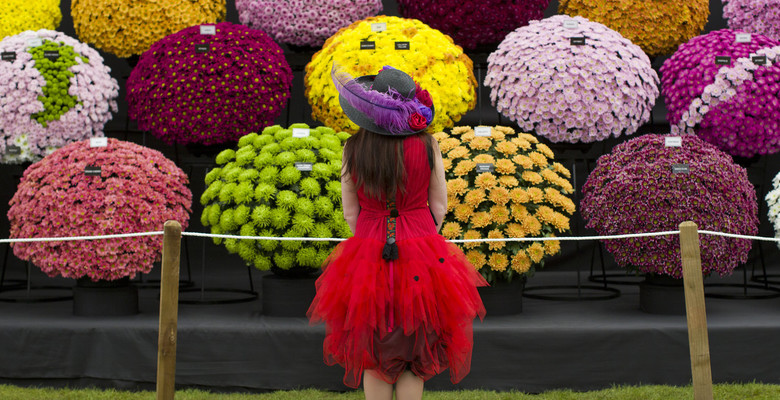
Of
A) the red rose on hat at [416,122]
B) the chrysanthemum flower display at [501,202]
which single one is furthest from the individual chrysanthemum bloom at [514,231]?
the red rose on hat at [416,122]

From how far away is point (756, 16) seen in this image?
16.5ft

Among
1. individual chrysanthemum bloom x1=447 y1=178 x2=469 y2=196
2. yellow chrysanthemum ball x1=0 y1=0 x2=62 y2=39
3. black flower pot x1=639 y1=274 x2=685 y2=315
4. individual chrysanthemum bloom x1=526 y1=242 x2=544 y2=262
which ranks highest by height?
yellow chrysanthemum ball x1=0 y1=0 x2=62 y2=39

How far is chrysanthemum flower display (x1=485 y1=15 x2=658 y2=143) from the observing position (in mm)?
4262

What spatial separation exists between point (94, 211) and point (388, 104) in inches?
74.4

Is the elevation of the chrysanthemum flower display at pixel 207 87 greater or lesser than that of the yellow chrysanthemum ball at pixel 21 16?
lesser

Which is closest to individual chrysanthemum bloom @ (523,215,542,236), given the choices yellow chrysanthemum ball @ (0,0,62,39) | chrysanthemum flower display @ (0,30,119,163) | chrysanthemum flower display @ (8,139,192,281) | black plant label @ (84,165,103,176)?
chrysanthemum flower display @ (8,139,192,281)

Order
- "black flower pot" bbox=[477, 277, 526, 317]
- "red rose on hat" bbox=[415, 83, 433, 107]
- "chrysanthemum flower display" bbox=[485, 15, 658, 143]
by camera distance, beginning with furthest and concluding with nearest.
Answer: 1. "chrysanthemum flower display" bbox=[485, 15, 658, 143]
2. "black flower pot" bbox=[477, 277, 526, 317]
3. "red rose on hat" bbox=[415, 83, 433, 107]

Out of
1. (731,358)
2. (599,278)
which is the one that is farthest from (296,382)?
(599,278)

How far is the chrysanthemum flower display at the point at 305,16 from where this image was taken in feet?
16.0

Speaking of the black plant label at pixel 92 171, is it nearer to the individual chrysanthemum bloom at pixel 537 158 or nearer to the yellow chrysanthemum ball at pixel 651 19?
the individual chrysanthemum bloom at pixel 537 158

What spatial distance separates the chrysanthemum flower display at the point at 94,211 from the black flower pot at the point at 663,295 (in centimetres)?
220

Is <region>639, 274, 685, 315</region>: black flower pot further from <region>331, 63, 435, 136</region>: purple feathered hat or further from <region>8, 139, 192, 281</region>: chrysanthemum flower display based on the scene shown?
<region>8, 139, 192, 281</region>: chrysanthemum flower display

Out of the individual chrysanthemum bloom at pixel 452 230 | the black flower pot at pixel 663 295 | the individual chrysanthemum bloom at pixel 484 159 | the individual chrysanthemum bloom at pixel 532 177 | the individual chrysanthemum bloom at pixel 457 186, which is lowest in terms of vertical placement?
the black flower pot at pixel 663 295

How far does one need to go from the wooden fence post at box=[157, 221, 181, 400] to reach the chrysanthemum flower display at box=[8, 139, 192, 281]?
1.12 m
